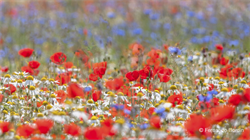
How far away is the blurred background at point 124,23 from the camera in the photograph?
7.21 m

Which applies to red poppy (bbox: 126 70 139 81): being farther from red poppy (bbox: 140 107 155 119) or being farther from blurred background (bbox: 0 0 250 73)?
blurred background (bbox: 0 0 250 73)

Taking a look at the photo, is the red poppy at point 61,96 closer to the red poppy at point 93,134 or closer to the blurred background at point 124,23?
the red poppy at point 93,134

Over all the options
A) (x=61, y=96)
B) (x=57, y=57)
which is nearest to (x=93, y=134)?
(x=61, y=96)

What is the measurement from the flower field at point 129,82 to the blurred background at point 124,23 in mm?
46

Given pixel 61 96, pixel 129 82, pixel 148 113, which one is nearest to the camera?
pixel 148 113

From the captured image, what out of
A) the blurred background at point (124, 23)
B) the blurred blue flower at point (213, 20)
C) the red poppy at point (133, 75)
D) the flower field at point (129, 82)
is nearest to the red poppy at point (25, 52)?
A: the flower field at point (129, 82)

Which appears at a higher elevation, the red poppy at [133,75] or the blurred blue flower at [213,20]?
the blurred blue flower at [213,20]

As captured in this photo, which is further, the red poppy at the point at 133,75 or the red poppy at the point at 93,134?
the red poppy at the point at 133,75

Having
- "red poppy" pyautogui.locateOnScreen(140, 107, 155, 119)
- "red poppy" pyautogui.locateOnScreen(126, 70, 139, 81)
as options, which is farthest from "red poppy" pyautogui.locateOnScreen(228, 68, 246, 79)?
"red poppy" pyautogui.locateOnScreen(140, 107, 155, 119)

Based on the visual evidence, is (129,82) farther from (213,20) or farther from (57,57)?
(213,20)

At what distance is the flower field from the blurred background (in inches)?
1.8

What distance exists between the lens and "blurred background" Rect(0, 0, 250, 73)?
23.6 ft

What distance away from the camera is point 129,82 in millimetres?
3535

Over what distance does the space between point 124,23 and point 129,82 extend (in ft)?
19.3
